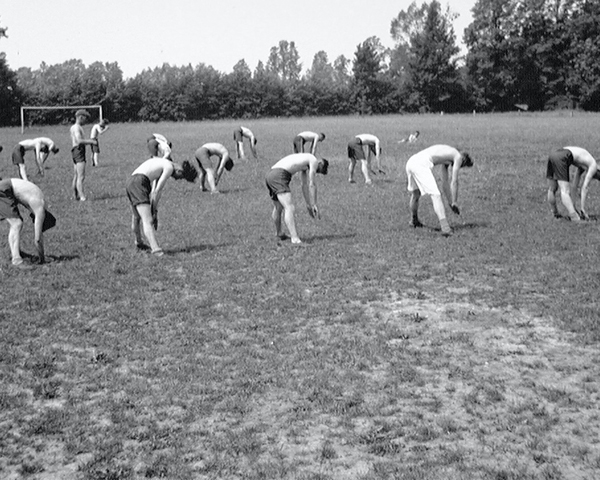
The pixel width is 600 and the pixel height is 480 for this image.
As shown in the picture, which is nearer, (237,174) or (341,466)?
(341,466)

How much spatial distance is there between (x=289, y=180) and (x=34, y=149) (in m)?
14.5

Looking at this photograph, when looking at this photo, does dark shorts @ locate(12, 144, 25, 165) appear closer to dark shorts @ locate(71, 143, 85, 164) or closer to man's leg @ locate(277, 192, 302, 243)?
dark shorts @ locate(71, 143, 85, 164)

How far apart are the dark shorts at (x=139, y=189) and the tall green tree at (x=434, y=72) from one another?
70901 mm

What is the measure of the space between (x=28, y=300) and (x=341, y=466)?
6.22 m

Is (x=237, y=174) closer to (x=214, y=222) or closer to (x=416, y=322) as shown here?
(x=214, y=222)

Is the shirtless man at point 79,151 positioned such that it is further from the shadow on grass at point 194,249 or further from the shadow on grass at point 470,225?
the shadow on grass at point 470,225

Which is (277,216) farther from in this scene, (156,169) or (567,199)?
(567,199)

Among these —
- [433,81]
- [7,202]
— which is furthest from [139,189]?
[433,81]

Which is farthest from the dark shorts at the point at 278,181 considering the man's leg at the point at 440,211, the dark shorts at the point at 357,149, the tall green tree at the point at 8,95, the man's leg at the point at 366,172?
the tall green tree at the point at 8,95

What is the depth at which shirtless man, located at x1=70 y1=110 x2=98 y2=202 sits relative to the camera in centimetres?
1955

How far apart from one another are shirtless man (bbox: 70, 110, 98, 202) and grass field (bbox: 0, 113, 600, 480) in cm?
391

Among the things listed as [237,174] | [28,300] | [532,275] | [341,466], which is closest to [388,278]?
[532,275]

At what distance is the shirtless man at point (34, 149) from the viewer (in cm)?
2247

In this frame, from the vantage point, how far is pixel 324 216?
17.4m
